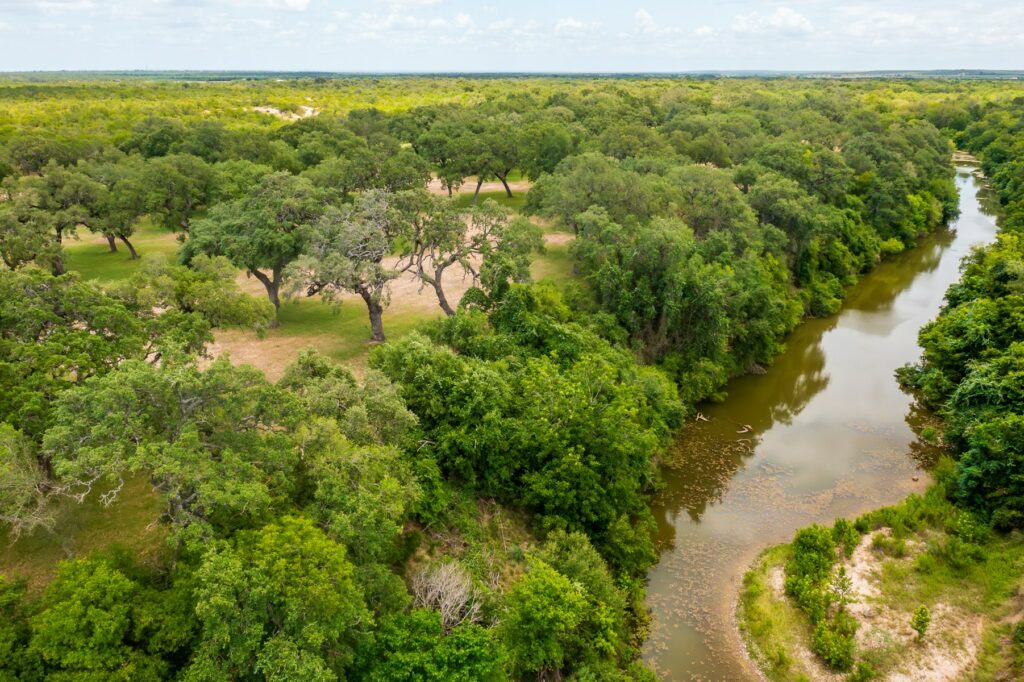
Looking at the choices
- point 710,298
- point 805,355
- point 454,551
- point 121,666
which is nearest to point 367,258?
point 454,551

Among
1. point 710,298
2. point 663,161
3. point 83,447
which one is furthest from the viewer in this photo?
point 663,161

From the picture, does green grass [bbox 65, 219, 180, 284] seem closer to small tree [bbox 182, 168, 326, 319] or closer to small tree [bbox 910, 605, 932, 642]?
small tree [bbox 182, 168, 326, 319]

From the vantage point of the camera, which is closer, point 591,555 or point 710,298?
point 591,555

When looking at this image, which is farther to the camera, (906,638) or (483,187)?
(483,187)

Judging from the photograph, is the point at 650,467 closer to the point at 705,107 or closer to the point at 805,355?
the point at 805,355

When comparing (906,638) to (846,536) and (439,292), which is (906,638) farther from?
(439,292)

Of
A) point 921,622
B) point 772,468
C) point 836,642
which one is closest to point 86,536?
point 836,642
